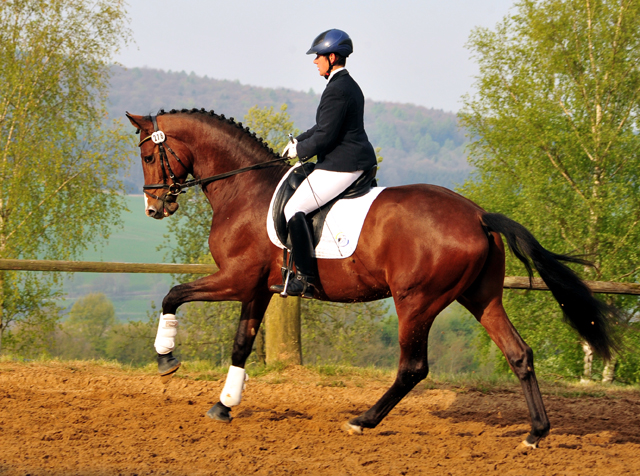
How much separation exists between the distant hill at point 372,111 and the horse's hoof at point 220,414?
13206 centimetres

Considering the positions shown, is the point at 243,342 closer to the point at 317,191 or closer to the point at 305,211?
the point at 305,211

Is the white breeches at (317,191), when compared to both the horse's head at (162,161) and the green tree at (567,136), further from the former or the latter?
the green tree at (567,136)

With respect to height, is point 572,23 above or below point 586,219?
above

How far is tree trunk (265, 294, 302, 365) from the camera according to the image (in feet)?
23.0

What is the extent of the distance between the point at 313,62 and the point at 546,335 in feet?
36.5

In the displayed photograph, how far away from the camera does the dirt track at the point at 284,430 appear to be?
11.9 ft

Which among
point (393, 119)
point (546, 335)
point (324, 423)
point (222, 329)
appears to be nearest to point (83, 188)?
point (222, 329)

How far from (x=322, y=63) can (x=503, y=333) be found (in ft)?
8.21

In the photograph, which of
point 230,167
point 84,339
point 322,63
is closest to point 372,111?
point 84,339

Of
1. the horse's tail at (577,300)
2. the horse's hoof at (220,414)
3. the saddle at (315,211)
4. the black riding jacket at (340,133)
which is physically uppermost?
the black riding jacket at (340,133)

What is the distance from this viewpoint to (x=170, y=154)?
16.2 feet

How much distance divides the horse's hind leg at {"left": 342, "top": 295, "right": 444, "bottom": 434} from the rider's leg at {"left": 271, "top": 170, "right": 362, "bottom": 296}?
2.44 feet

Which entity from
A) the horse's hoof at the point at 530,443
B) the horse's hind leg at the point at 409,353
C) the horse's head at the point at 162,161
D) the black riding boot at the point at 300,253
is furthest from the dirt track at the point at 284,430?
the horse's head at the point at 162,161

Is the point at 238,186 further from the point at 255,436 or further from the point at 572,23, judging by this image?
the point at 572,23
